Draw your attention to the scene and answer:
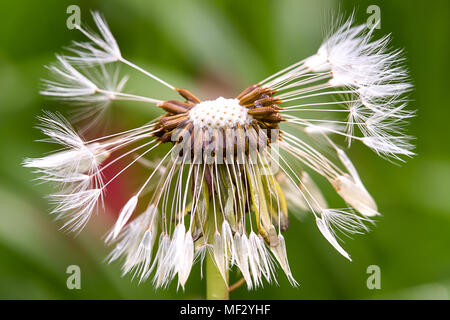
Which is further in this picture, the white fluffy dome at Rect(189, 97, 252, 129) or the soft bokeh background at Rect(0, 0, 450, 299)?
the soft bokeh background at Rect(0, 0, 450, 299)

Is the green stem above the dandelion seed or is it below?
below

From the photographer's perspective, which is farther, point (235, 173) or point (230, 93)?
point (230, 93)

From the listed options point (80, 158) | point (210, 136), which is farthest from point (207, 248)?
point (80, 158)

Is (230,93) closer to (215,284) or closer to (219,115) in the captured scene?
(219,115)

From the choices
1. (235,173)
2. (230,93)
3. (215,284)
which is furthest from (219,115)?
(230,93)

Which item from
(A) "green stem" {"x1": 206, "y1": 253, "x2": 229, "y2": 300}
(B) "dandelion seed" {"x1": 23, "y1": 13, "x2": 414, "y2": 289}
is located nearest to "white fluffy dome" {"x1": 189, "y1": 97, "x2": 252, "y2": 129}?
(B) "dandelion seed" {"x1": 23, "y1": 13, "x2": 414, "y2": 289}

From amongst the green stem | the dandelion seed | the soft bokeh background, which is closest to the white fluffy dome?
the dandelion seed

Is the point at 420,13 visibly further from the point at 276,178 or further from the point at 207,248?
the point at 207,248

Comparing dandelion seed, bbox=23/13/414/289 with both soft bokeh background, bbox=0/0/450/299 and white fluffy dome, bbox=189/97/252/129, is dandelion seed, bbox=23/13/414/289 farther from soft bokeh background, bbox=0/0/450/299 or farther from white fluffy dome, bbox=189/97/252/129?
soft bokeh background, bbox=0/0/450/299
